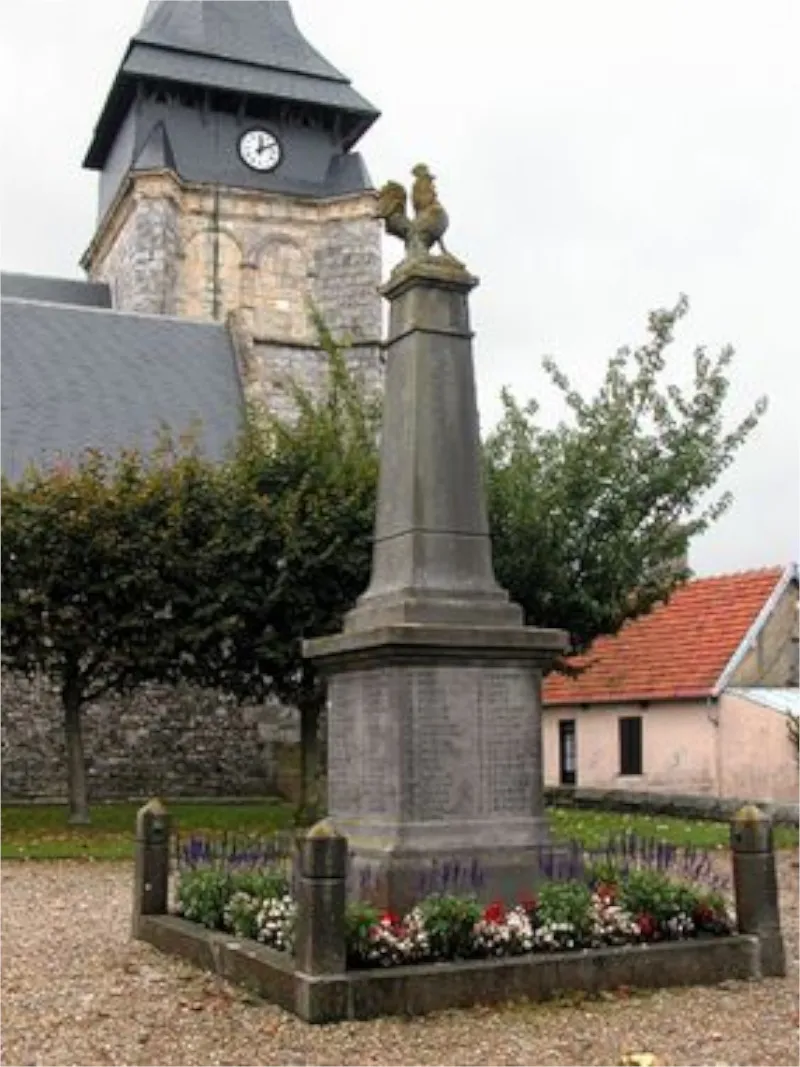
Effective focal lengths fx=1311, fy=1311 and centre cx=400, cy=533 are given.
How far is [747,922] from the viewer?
25.3 ft

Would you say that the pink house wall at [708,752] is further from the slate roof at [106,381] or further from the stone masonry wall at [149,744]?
the slate roof at [106,381]

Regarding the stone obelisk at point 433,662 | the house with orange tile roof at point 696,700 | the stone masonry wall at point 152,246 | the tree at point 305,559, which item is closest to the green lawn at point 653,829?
the house with orange tile roof at point 696,700

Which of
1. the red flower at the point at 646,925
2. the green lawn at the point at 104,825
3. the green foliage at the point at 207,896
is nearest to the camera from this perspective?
the red flower at the point at 646,925

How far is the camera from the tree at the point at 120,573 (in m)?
17.7

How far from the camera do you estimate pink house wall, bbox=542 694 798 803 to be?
21.8 metres

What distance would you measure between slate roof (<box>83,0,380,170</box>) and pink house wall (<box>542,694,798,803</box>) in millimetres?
19795

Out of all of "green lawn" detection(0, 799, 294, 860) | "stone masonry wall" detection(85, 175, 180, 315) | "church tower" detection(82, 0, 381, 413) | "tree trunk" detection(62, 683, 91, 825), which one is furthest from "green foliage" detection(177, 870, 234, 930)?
"stone masonry wall" detection(85, 175, 180, 315)

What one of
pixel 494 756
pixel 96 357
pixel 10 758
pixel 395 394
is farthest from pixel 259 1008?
pixel 96 357

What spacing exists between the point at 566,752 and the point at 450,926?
817 inches

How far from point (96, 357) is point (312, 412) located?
920 centimetres

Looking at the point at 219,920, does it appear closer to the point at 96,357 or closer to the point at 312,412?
the point at 312,412

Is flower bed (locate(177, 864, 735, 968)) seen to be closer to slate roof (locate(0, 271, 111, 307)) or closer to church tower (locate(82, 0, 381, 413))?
church tower (locate(82, 0, 381, 413))

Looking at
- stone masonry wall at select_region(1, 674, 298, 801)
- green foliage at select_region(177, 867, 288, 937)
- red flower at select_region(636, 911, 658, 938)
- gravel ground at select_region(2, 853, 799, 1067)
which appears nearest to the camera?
gravel ground at select_region(2, 853, 799, 1067)

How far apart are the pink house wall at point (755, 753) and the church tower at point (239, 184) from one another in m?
15.0
